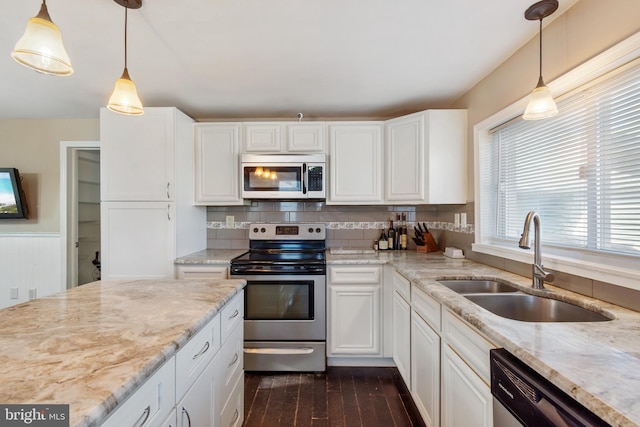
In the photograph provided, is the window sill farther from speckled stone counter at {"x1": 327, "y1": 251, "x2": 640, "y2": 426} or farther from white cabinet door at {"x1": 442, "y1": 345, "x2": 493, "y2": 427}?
white cabinet door at {"x1": 442, "y1": 345, "x2": 493, "y2": 427}

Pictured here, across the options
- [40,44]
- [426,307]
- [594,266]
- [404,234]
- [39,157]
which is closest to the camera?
[40,44]

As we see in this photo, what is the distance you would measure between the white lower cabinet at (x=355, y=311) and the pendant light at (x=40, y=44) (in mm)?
1991

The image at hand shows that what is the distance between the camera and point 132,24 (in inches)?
58.9

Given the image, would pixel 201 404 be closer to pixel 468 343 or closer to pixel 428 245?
pixel 468 343

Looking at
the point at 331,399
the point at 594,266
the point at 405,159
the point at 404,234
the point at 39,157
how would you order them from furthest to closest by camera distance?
the point at 39,157 < the point at 404,234 < the point at 405,159 < the point at 331,399 < the point at 594,266

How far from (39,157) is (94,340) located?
11.1 ft

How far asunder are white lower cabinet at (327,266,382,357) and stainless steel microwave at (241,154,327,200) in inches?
29.6

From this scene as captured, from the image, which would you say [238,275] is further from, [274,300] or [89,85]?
[89,85]

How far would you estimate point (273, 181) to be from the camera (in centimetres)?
257

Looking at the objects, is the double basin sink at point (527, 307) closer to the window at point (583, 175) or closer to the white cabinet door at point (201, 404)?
the window at point (583, 175)

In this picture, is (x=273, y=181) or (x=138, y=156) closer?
(x=138, y=156)

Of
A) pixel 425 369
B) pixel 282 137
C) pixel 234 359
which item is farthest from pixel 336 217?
pixel 234 359

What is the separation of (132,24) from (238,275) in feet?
5.72

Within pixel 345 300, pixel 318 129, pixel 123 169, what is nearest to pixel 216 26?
pixel 318 129
